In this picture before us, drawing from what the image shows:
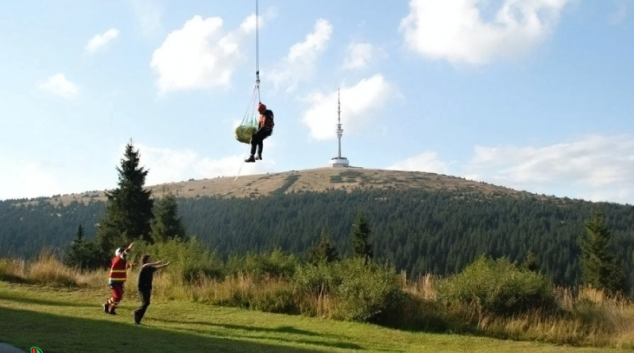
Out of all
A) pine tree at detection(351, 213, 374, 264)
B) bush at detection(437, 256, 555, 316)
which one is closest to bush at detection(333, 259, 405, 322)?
bush at detection(437, 256, 555, 316)

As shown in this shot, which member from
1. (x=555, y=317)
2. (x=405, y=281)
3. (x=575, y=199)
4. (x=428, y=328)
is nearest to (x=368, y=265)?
(x=405, y=281)

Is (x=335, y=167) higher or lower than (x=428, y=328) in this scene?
higher

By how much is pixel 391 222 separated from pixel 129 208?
8202 centimetres

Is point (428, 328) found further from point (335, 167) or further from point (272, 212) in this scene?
point (335, 167)

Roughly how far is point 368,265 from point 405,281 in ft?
4.43

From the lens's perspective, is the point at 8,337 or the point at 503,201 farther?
the point at 503,201

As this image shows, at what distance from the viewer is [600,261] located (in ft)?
166

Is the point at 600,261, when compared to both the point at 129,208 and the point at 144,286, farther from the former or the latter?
the point at 144,286

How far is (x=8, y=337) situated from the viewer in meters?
9.38

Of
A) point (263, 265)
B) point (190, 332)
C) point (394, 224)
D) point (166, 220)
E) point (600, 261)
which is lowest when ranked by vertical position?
point (190, 332)

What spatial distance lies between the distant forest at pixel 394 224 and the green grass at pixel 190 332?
82.7 m

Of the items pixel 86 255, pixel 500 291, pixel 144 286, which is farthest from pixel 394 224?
pixel 144 286

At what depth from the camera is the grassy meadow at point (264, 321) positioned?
35.3 feet

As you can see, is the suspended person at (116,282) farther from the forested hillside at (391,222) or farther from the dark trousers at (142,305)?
the forested hillside at (391,222)
